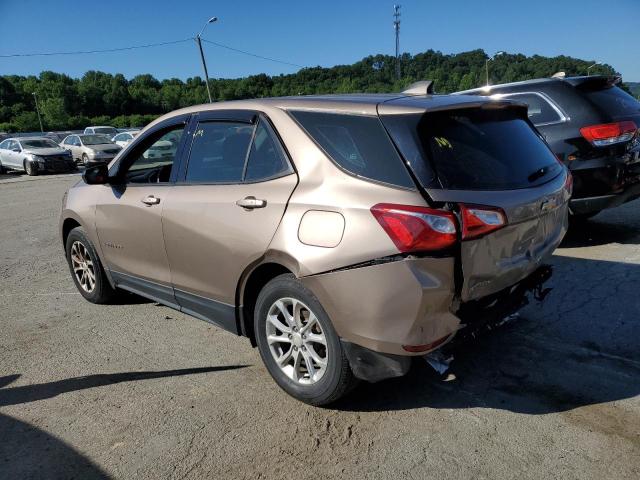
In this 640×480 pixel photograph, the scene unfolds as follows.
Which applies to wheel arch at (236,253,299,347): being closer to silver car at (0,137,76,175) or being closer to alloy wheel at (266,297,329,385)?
alloy wheel at (266,297,329,385)

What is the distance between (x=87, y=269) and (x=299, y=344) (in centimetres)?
288

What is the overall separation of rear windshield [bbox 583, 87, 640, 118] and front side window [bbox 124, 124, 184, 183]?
14.7 ft

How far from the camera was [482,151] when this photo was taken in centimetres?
285

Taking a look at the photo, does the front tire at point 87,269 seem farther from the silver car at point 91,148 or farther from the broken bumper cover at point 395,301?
the silver car at point 91,148

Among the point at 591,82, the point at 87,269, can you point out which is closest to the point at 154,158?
the point at 87,269

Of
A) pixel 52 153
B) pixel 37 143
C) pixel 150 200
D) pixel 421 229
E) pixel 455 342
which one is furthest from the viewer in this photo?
pixel 37 143

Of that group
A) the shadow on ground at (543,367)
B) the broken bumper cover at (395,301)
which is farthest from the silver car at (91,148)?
the broken bumper cover at (395,301)

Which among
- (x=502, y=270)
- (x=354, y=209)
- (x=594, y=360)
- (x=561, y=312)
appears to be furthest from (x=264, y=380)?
(x=561, y=312)

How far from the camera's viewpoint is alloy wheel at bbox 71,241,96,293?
4891 mm

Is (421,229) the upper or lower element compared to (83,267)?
upper

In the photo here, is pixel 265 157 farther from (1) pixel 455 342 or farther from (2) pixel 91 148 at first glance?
(2) pixel 91 148

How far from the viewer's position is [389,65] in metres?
71.4

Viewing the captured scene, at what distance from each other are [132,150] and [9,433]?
2.26 meters

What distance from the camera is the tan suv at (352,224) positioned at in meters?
2.50
